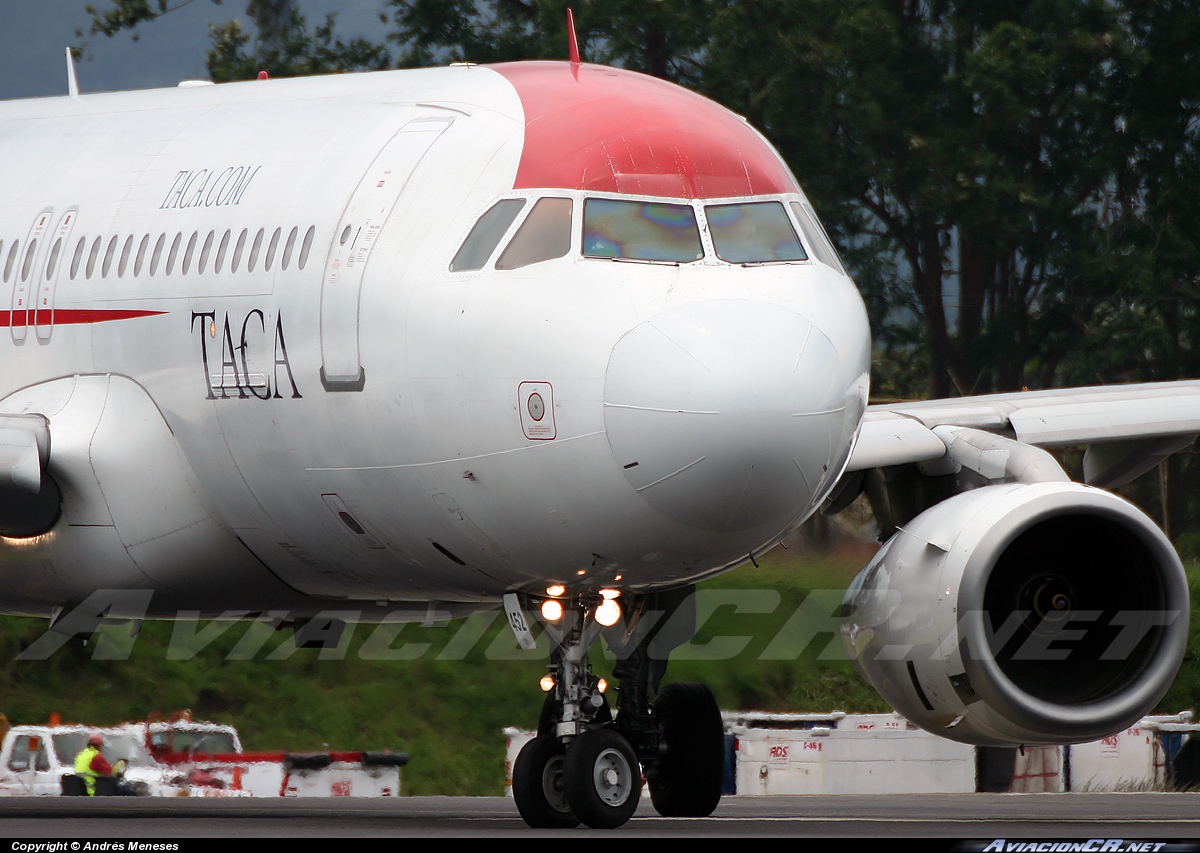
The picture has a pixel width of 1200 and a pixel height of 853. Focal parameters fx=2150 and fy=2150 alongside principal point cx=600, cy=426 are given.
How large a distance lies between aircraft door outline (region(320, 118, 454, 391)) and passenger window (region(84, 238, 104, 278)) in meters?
2.35

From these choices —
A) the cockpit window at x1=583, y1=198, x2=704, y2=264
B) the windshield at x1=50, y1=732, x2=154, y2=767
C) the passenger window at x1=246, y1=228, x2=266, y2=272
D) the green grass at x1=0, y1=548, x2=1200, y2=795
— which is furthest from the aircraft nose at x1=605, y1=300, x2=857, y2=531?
the green grass at x1=0, y1=548, x2=1200, y2=795

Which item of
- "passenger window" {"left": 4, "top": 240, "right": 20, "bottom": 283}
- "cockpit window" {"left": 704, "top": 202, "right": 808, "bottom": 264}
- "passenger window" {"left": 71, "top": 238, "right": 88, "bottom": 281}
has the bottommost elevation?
"passenger window" {"left": 4, "top": 240, "right": 20, "bottom": 283}

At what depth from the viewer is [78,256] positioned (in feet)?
44.8

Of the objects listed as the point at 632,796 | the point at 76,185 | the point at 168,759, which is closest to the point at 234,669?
the point at 168,759

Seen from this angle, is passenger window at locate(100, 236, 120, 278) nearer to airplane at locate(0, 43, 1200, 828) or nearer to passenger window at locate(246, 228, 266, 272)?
airplane at locate(0, 43, 1200, 828)

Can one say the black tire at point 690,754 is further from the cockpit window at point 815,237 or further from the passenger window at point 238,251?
the passenger window at point 238,251

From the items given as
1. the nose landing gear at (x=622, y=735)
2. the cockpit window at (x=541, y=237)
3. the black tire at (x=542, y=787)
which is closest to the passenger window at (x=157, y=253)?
the cockpit window at (x=541, y=237)

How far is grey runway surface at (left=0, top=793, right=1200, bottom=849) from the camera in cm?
1184

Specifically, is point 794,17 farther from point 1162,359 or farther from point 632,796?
point 632,796

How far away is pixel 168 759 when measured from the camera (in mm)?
23406

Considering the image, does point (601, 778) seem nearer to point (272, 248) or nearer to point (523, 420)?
point (523, 420)

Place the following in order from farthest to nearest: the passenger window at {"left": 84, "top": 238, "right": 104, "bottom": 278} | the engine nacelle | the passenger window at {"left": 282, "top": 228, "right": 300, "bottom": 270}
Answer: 1. the passenger window at {"left": 84, "top": 238, "right": 104, "bottom": 278}
2. the passenger window at {"left": 282, "top": 228, "right": 300, "bottom": 270}
3. the engine nacelle

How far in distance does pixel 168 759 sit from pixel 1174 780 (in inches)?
424

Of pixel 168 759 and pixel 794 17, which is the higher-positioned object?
pixel 794 17
